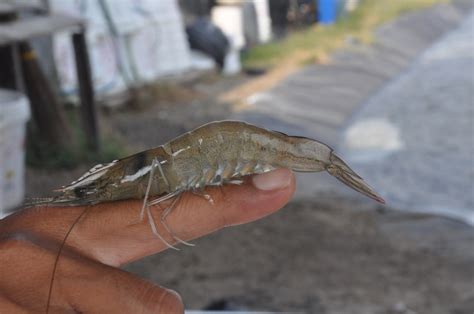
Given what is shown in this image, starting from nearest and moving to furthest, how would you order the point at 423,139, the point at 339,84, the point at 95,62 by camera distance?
1. the point at 423,139
2. the point at 95,62
3. the point at 339,84

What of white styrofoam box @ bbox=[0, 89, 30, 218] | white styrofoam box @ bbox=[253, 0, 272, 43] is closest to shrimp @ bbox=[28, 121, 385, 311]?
white styrofoam box @ bbox=[0, 89, 30, 218]

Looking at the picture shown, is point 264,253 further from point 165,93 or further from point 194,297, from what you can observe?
point 165,93

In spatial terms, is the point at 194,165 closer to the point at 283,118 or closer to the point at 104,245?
the point at 104,245

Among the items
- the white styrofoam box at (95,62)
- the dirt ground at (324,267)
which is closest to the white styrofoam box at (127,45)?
the white styrofoam box at (95,62)

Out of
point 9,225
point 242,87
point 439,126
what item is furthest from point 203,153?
point 242,87

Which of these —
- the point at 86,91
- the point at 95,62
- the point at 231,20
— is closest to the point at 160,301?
the point at 86,91

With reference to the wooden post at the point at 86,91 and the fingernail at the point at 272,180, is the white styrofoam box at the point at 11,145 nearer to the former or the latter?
the wooden post at the point at 86,91
